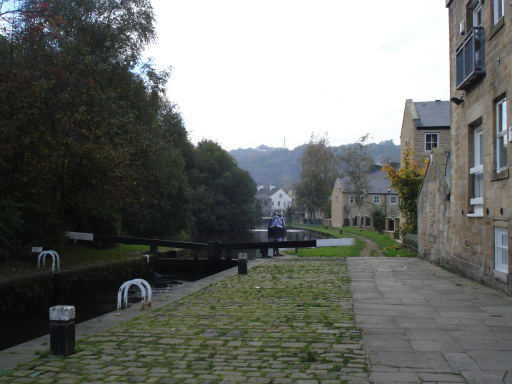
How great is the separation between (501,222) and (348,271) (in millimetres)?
5035

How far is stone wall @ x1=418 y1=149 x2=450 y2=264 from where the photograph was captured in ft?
46.7

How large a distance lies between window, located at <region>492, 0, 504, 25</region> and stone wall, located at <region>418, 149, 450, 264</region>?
17.6ft

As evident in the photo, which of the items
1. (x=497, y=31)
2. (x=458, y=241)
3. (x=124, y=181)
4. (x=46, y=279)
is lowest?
(x=46, y=279)

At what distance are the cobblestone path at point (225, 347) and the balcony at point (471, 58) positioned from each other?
6.19 metres

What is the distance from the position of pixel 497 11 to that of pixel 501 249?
5.12m

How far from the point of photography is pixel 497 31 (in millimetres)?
9820

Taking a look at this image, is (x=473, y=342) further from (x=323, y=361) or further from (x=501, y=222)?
(x=501, y=222)

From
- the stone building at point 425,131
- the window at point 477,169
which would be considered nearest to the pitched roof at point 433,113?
the stone building at point 425,131

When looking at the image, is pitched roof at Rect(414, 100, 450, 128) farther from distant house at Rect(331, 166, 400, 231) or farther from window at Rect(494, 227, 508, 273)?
distant house at Rect(331, 166, 400, 231)

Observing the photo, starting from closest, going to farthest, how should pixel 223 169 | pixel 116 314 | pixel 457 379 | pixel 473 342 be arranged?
pixel 457 379
pixel 473 342
pixel 116 314
pixel 223 169

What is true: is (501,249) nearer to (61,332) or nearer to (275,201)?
(61,332)

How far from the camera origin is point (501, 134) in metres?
9.90

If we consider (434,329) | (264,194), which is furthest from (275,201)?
(434,329)

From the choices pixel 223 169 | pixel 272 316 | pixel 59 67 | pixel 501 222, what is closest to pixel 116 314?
pixel 272 316
